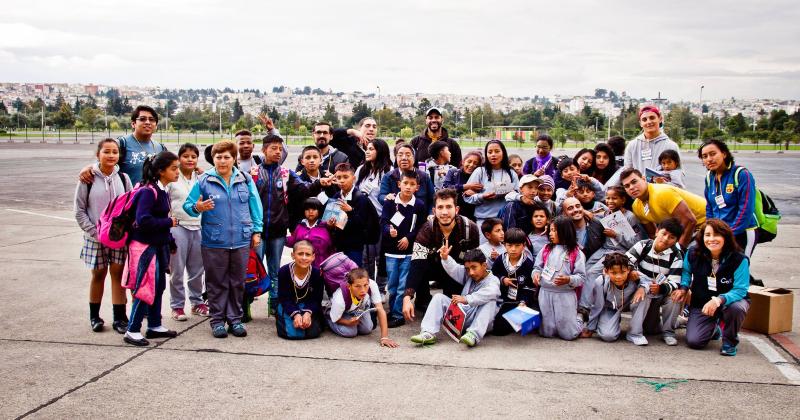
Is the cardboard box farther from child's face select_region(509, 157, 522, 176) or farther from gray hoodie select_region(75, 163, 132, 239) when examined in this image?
gray hoodie select_region(75, 163, 132, 239)

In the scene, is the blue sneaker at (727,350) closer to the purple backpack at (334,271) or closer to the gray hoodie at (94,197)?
the purple backpack at (334,271)

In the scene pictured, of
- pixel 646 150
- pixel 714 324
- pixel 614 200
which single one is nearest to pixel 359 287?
pixel 614 200

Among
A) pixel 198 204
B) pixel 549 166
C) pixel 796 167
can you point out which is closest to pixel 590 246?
pixel 549 166

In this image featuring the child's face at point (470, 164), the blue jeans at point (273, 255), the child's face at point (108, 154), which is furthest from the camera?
the child's face at point (470, 164)

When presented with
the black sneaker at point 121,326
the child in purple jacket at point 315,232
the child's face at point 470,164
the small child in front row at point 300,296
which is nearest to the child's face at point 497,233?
the child's face at point 470,164

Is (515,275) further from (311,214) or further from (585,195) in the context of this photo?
(311,214)

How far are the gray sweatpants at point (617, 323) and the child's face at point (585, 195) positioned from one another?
130cm

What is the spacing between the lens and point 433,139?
8.17 meters

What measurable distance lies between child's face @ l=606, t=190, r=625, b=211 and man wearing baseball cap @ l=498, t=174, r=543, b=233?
28.4 inches

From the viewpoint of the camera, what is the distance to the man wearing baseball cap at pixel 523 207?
6555 millimetres

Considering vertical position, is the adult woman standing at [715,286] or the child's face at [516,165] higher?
the child's face at [516,165]

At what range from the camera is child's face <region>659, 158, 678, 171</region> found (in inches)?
263

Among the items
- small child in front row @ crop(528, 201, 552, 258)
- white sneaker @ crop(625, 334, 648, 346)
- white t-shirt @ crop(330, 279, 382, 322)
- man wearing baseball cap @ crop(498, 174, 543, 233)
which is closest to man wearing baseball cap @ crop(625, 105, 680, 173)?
man wearing baseball cap @ crop(498, 174, 543, 233)

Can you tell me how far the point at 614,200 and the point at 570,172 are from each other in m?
0.95
